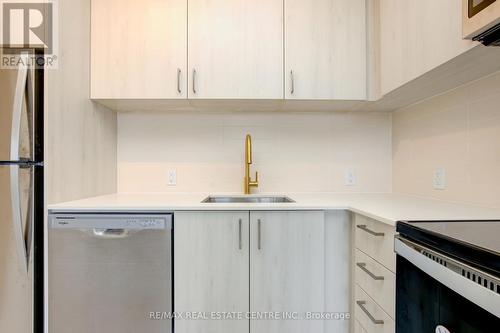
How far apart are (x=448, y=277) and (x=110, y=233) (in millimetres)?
1370

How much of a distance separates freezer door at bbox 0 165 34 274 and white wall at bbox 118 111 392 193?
0.76 meters

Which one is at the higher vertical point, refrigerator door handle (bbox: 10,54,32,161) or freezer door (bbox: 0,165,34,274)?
Result: refrigerator door handle (bbox: 10,54,32,161)

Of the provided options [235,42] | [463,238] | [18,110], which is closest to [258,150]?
[235,42]

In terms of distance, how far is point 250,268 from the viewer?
1454 mm

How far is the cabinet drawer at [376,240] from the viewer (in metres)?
1.11

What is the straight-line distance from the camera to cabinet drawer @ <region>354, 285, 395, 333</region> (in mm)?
1137

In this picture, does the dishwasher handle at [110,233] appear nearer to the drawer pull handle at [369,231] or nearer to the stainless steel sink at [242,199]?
the stainless steel sink at [242,199]

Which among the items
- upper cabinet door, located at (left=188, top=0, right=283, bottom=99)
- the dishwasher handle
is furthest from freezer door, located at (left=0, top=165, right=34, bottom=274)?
upper cabinet door, located at (left=188, top=0, right=283, bottom=99)

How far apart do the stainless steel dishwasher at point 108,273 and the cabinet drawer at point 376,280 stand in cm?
93

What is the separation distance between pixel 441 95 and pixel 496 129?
Answer: 0.40 m

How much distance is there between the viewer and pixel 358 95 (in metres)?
1.75

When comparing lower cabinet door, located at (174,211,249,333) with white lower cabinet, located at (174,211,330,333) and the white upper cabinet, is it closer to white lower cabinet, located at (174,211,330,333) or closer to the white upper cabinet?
white lower cabinet, located at (174,211,330,333)

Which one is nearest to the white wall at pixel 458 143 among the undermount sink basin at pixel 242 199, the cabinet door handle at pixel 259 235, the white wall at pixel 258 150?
the white wall at pixel 258 150

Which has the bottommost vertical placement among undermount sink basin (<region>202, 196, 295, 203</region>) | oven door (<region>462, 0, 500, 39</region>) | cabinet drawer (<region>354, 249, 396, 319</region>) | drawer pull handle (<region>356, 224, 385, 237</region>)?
cabinet drawer (<region>354, 249, 396, 319</region>)
